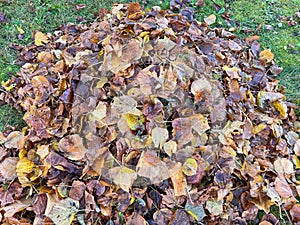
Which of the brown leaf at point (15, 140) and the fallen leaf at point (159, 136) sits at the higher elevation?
the fallen leaf at point (159, 136)

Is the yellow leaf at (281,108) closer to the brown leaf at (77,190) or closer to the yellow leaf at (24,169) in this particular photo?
the brown leaf at (77,190)

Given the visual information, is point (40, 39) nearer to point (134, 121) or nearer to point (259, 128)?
point (134, 121)

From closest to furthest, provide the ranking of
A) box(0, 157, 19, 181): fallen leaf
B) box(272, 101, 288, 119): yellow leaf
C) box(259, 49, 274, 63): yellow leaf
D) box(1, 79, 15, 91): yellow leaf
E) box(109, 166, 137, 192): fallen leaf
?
box(109, 166, 137, 192): fallen leaf
box(0, 157, 19, 181): fallen leaf
box(272, 101, 288, 119): yellow leaf
box(1, 79, 15, 91): yellow leaf
box(259, 49, 274, 63): yellow leaf

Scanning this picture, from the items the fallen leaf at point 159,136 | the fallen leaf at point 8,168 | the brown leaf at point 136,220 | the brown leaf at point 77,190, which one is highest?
the fallen leaf at point 159,136

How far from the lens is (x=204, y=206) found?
179 cm

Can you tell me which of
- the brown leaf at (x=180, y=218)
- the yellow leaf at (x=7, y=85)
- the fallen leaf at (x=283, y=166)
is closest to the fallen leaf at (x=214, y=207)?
the brown leaf at (x=180, y=218)

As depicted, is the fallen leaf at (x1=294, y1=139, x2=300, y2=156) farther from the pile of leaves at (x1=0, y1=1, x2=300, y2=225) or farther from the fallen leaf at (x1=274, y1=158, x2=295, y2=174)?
the fallen leaf at (x1=274, y1=158, x2=295, y2=174)

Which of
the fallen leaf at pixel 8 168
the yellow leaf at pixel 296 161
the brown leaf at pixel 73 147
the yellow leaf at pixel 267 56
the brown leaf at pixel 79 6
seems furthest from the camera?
the brown leaf at pixel 79 6

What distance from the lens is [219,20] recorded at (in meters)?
3.09

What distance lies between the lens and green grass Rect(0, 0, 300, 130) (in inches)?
110

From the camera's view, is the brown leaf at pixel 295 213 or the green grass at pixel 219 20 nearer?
the brown leaf at pixel 295 213

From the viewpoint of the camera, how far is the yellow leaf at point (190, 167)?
5.72ft

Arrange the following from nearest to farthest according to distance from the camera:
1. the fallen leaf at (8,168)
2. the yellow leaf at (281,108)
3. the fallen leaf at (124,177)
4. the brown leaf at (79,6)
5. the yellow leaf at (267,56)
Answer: the fallen leaf at (124,177)
the fallen leaf at (8,168)
the yellow leaf at (281,108)
the yellow leaf at (267,56)
the brown leaf at (79,6)

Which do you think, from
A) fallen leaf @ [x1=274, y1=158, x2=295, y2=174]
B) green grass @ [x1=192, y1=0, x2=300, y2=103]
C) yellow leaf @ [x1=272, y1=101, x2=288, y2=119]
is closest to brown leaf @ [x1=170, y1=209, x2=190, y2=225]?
fallen leaf @ [x1=274, y1=158, x2=295, y2=174]
